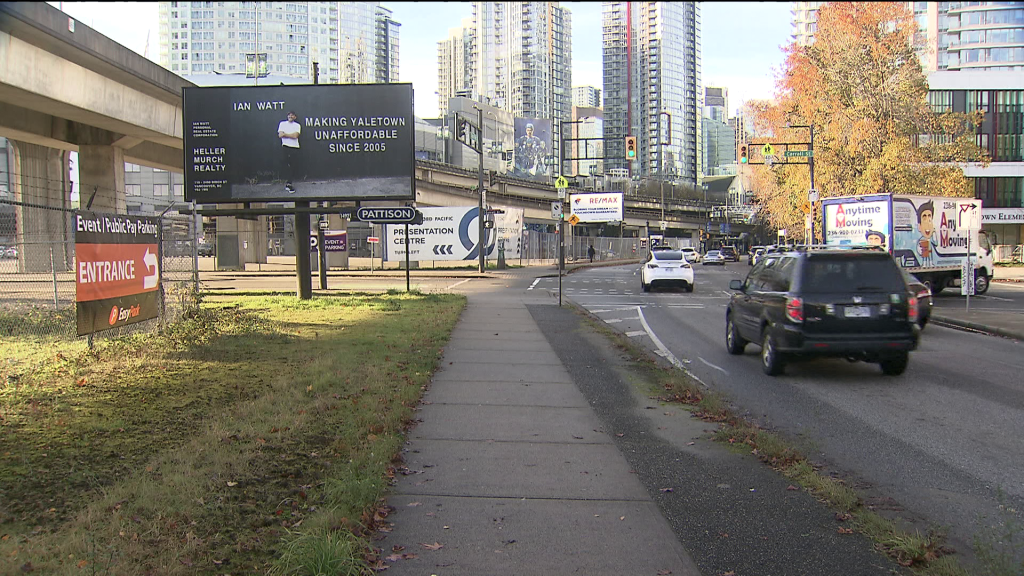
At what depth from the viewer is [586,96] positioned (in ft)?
599

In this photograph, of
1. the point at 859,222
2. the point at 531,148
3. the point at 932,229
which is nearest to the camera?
the point at 932,229

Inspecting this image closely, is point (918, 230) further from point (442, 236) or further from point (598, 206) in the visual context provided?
point (598, 206)

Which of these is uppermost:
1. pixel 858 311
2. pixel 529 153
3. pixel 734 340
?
pixel 529 153

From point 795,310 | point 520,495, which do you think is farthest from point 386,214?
point 520,495

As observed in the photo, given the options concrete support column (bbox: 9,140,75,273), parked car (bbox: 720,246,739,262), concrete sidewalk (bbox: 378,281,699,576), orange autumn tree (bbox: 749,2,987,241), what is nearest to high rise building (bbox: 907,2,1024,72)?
parked car (bbox: 720,246,739,262)

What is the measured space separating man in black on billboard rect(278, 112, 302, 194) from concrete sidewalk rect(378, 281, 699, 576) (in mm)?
13693

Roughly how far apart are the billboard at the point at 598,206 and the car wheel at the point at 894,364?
76.4 m

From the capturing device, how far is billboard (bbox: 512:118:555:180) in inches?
4439

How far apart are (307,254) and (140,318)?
11740 millimetres

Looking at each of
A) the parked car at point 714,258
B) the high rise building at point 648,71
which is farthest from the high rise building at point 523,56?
the parked car at point 714,258

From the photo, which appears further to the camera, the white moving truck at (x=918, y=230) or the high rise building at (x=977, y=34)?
the high rise building at (x=977, y=34)

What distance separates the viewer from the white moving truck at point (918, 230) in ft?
81.6

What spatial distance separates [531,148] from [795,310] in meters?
105

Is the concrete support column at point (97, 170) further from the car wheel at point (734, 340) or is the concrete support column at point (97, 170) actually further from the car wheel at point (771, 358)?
the car wheel at point (771, 358)
